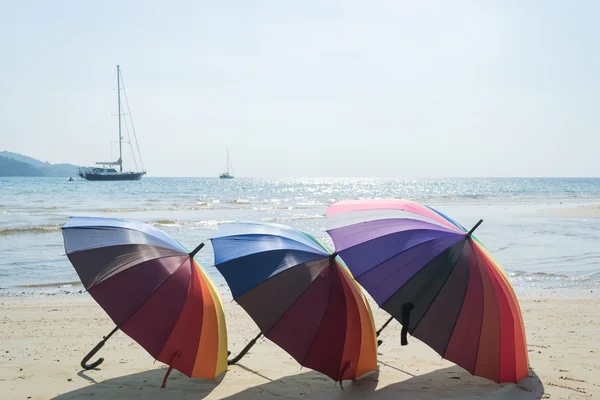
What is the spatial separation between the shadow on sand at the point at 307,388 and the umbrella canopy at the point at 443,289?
320mm

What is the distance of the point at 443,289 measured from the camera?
457 cm

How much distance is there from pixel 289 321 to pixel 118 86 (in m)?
69.3

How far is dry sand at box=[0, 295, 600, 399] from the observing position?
479cm

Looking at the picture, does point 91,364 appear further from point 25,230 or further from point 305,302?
point 25,230

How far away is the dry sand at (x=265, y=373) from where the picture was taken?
479 centimetres

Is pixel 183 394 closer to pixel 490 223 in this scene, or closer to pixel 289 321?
pixel 289 321

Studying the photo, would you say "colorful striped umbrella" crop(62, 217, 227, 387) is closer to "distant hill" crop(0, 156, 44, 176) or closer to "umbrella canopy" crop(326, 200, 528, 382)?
"umbrella canopy" crop(326, 200, 528, 382)

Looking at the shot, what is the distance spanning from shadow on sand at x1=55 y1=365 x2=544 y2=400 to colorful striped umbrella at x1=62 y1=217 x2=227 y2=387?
0.49 m

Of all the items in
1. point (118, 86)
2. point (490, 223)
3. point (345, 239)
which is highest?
point (118, 86)

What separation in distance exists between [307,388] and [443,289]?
1507 mm

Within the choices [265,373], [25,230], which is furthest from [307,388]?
[25,230]

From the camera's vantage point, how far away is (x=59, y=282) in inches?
411

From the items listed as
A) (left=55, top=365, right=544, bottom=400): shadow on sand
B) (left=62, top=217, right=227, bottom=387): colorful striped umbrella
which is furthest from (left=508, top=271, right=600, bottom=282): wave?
(left=62, top=217, right=227, bottom=387): colorful striped umbrella

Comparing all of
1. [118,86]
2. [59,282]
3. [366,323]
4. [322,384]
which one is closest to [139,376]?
[322,384]
